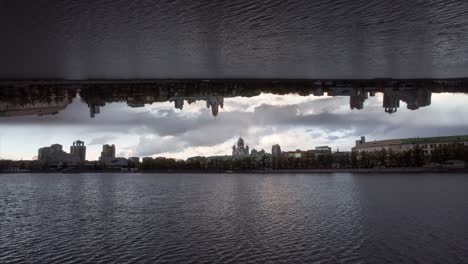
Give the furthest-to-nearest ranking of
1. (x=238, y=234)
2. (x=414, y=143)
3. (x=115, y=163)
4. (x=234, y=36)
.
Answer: (x=115, y=163), (x=414, y=143), (x=238, y=234), (x=234, y=36)

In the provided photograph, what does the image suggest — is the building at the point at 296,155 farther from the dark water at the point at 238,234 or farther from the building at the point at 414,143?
the dark water at the point at 238,234

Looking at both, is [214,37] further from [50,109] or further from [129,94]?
[50,109]

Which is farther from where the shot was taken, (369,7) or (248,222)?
(248,222)

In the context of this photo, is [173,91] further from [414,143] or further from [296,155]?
[296,155]

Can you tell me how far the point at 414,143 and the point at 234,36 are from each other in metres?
125

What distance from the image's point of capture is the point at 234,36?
582 inches

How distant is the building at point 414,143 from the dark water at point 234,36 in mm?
99820

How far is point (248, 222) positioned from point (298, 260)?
313 inches

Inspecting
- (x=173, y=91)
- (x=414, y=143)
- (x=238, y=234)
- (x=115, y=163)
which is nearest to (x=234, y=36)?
(x=238, y=234)

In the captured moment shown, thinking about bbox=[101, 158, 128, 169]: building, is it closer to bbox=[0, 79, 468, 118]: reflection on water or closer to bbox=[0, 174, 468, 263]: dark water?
bbox=[0, 79, 468, 118]: reflection on water

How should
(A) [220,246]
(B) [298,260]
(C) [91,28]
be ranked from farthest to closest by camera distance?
(A) [220,246]
(B) [298,260]
(C) [91,28]

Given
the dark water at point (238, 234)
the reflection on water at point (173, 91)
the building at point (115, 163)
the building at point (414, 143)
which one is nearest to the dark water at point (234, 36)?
the dark water at point (238, 234)

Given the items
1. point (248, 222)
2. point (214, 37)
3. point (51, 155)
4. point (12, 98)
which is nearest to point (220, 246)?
point (248, 222)

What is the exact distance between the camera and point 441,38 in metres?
15.3
